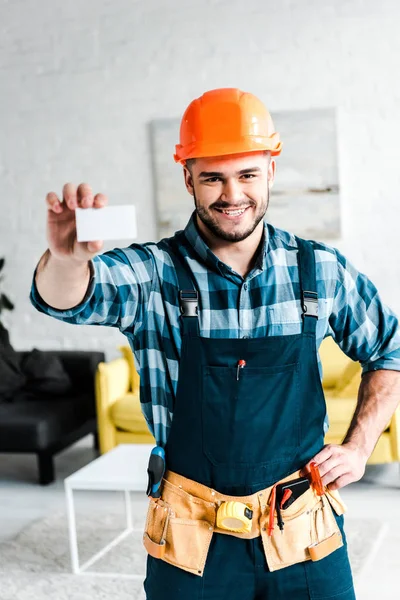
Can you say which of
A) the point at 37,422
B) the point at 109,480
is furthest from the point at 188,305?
the point at 37,422

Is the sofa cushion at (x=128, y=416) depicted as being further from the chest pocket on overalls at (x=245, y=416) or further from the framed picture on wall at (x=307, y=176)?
the chest pocket on overalls at (x=245, y=416)

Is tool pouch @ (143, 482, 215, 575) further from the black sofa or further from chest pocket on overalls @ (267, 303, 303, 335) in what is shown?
the black sofa

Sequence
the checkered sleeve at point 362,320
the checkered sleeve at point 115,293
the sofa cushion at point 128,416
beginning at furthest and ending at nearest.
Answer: the sofa cushion at point 128,416, the checkered sleeve at point 362,320, the checkered sleeve at point 115,293

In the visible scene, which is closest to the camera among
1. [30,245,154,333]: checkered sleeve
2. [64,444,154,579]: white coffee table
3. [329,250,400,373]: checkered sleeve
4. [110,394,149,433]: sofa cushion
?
[30,245,154,333]: checkered sleeve

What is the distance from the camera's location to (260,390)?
1.40 m

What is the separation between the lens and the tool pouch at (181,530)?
54.7 inches

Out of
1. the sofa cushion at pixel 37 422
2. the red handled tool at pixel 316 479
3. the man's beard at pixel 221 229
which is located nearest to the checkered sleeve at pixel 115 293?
the man's beard at pixel 221 229

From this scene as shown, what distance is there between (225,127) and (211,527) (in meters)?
0.69

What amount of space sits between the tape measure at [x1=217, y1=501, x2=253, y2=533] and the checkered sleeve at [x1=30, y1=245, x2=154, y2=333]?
0.34m

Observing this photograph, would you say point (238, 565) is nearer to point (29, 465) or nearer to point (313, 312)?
point (313, 312)

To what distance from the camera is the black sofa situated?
427 centimetres

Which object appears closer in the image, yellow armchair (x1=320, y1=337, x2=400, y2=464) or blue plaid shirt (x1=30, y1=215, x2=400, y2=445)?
blue plaid shirt (x1=30, y1=215, x2=400, y2=445)

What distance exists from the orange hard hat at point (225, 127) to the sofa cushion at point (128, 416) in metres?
2.87

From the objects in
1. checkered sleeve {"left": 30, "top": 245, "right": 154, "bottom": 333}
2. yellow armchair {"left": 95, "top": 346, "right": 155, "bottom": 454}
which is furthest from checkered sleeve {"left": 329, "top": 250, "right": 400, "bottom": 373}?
yellow armchair {"left": 95, "top": 346, "right": 155, "bottom": 454}
